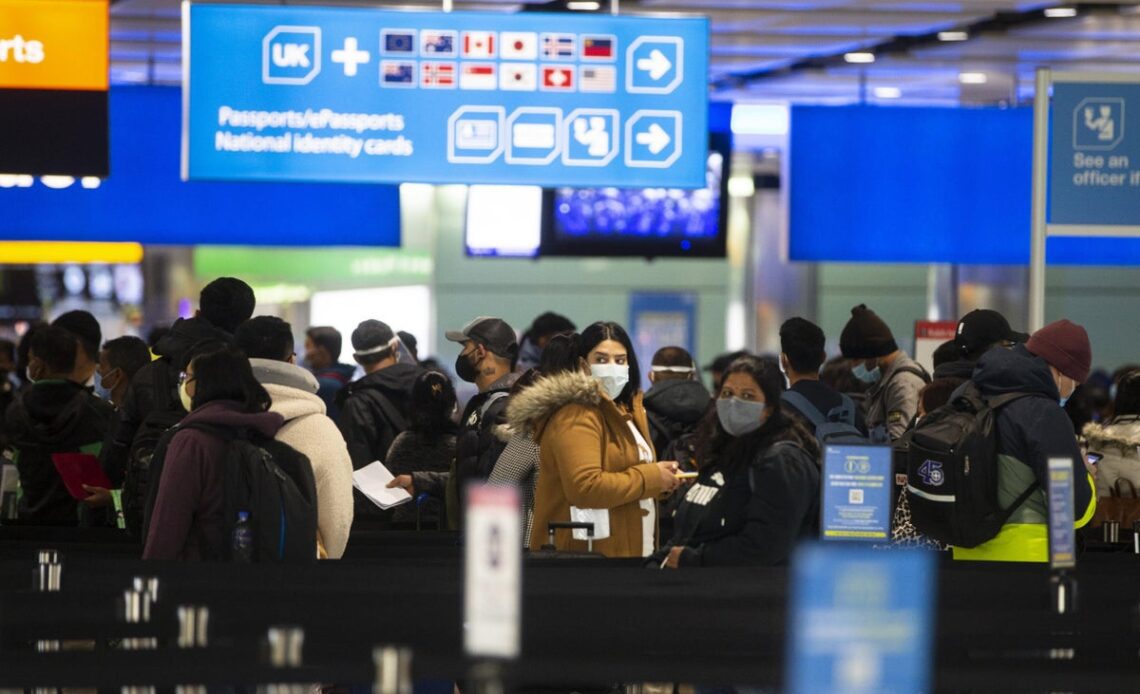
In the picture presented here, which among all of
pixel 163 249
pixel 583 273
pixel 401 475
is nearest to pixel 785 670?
pixel 401 475

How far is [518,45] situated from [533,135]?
398 millimetres

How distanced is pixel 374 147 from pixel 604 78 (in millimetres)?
1055

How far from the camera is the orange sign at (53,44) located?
775cm

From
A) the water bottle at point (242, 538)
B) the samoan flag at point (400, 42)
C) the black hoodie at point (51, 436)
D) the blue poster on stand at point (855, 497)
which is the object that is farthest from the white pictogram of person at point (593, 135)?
the blue poster on stand at point (855, 497)

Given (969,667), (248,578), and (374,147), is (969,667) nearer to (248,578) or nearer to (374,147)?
(248,578)

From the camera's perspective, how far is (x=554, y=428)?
5352 millimetres

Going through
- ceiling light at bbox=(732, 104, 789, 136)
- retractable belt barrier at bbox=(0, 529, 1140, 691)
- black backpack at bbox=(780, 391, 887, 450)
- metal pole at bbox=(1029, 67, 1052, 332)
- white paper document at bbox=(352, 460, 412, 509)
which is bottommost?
retractable belt barrier at bbox=(0, 529, 1140, 691)

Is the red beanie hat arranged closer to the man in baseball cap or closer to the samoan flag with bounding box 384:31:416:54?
the man in baseball cap

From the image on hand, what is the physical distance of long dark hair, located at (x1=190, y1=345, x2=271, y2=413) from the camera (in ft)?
15.5

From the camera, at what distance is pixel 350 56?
7656 millimetres

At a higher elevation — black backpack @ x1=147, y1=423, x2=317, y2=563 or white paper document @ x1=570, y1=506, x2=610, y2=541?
black backpack @ x1=147, y1=423, x2=317, y2=563

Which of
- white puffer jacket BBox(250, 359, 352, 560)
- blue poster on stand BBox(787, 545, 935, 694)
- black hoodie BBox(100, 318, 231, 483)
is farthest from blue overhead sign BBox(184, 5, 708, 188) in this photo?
blue poster on stand BBox(787, 545, 935, 694)

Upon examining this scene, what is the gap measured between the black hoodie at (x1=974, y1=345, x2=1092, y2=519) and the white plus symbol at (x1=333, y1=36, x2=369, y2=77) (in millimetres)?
3528

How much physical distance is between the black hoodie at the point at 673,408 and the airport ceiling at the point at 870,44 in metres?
3.15
